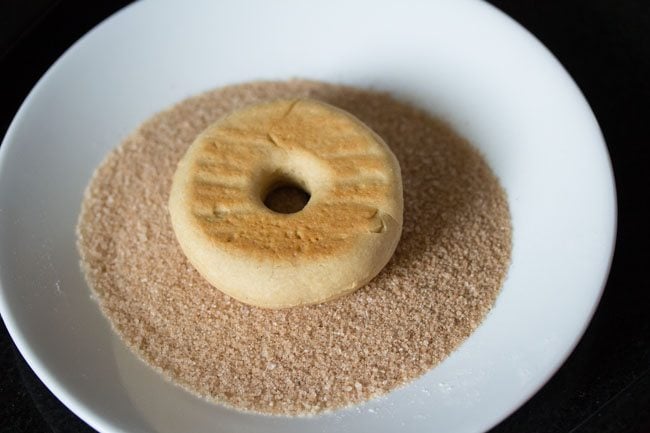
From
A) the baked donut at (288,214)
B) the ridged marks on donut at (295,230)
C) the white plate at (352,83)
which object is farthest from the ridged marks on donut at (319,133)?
the white plate at (352,83)

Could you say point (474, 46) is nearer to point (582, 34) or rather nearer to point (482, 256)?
point (582, 34)

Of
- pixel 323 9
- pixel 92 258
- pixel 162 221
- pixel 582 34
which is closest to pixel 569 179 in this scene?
pixel 582 34

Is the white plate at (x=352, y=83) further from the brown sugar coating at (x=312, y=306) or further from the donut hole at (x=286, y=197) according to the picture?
the donut hole at (x=286, y=197)

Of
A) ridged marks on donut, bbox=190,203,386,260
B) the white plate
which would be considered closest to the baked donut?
ridged marks on donut, bbox=190,203,386,260

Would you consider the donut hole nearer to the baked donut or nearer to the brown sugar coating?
the baked donut

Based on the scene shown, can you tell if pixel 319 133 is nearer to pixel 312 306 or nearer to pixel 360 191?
pixel 360 191

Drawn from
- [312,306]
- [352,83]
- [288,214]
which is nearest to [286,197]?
[288,214]
